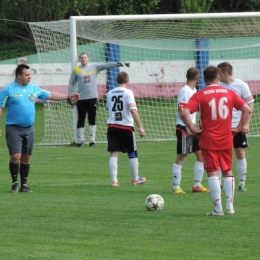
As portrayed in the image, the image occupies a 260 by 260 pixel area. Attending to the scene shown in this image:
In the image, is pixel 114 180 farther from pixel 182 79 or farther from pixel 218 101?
pixel 182 79

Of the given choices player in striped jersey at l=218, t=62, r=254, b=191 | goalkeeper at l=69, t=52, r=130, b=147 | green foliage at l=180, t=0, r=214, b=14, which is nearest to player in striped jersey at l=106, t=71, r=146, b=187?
player in striped jersey at l=218, t=62, r=254, b=191

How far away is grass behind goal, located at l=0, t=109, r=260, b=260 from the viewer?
7.35 meters

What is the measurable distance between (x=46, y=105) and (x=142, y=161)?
17.1ft

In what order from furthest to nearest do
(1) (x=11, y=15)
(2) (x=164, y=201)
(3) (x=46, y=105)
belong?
(1) (x=11, y=15) → (3) (x=46, y=105) → (2) (x=164, y=201)

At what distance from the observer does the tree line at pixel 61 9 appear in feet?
119

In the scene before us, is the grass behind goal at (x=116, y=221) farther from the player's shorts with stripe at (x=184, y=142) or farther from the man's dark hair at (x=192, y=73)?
the man's dark hair at (x=192, y=73)

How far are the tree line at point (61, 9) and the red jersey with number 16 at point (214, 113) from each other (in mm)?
26037

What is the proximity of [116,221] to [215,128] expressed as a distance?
155 centimetres

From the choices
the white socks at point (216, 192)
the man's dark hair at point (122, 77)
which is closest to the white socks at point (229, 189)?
the white socks at point (216, 192)

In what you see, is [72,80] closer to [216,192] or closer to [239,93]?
[239,93]

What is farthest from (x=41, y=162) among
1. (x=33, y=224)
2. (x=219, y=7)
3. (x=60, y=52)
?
(x=219, y=7)

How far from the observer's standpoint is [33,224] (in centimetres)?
889

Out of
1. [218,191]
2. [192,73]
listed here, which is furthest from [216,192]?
[192,73]

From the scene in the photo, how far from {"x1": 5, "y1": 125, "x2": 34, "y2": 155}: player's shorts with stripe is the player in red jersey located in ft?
11.0
